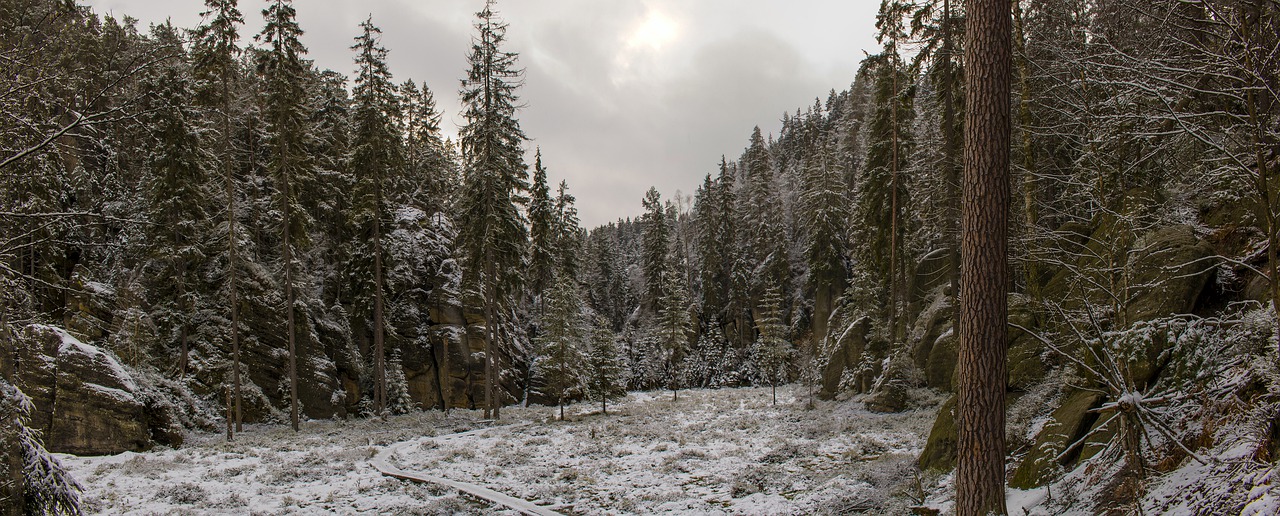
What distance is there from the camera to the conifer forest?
6055 mm

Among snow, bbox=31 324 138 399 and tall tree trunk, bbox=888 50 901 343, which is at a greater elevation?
tall tree trunk, bbox=888 50 901 343

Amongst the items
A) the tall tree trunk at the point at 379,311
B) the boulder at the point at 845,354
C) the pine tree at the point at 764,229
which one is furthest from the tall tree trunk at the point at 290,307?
the pine tree at the point at 764,229

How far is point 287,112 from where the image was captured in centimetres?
2452

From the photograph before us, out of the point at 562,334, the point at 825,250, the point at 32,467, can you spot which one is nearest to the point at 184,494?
the point at 32,467

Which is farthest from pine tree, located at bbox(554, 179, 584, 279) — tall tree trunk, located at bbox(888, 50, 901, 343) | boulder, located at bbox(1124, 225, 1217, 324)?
boulder, located at bbox(1124, 225, 1217, 324)

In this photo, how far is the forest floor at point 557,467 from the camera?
1298 centimetres

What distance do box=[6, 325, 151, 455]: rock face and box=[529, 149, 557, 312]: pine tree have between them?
22.3 metres

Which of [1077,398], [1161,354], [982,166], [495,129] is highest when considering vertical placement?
[495,129]

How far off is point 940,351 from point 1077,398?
44.3ft

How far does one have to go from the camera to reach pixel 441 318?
36.6 m

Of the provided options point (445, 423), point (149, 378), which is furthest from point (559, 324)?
point (149, 378)

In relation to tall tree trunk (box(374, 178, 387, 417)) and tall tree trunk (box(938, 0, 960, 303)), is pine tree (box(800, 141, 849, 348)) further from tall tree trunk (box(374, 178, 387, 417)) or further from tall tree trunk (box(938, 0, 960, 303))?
tall tree trunk (box(374, 178, 387, 417))

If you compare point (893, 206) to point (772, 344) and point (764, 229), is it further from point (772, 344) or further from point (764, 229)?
point (764, 229)

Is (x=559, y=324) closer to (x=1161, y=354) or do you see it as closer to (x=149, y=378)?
(x=149, y=378)
